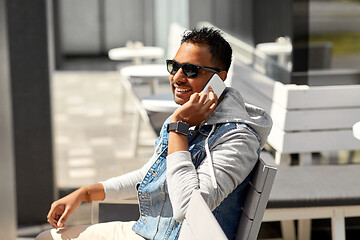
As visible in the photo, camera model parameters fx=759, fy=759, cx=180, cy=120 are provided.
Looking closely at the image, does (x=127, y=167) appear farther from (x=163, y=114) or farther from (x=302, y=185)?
(x=302, y=185)

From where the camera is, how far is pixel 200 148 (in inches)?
Result: 89.9

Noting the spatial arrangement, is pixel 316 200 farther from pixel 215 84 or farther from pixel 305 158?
pixel 215 84

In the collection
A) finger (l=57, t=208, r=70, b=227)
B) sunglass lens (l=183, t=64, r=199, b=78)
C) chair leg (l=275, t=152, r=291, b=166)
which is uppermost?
sunglass lens (l=183, t=64, r=199, b=78)

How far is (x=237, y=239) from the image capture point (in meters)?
2.30

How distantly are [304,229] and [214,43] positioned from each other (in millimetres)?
2160

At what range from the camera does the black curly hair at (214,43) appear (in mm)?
2330

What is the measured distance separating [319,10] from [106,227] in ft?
9.17

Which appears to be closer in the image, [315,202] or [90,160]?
[315,202]

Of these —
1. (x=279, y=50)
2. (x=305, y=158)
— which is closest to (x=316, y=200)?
(x=305, y=158)

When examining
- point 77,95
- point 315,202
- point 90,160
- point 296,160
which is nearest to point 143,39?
point 77,95

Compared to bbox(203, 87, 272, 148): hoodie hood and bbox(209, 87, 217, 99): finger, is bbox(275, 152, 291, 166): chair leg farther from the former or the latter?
bbox(209, 87, 217, 99): finger

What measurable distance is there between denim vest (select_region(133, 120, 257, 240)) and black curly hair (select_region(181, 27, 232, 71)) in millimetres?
216

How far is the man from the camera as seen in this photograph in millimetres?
2176

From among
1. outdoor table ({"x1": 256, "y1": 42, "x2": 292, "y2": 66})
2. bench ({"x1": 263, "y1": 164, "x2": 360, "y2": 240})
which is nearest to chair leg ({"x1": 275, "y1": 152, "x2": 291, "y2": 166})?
bench ({"x1": 263, "y1": 164, "x2": 360, "y2": 240})
